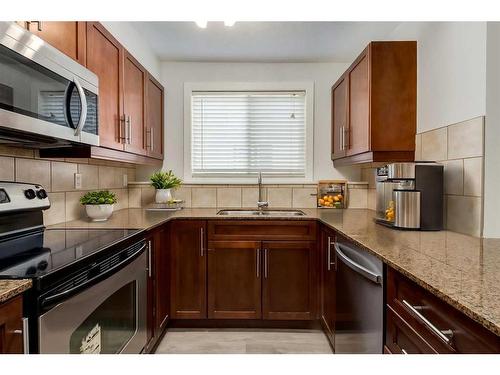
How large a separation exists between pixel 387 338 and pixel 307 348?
116cm

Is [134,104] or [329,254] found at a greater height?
[134,104]

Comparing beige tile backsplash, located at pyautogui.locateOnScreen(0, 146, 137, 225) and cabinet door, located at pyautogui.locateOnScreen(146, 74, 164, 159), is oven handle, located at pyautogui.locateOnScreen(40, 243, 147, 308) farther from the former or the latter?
cabinet door, located at pyautogui.locateOnScreen(146, 74, 164, 159)

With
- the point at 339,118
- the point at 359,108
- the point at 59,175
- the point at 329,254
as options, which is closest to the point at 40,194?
the point at 59,175

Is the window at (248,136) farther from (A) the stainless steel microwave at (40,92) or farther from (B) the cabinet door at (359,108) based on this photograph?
(A) the stainless steel microwave at (40,92)

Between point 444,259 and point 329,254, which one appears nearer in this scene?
point 444,259

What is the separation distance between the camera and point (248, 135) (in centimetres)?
323

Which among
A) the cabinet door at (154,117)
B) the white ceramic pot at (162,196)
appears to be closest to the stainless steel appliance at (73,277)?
the white ceramic pot at (162,196)

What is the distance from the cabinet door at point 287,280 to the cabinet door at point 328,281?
0.41 feet

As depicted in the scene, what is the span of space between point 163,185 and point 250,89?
1.20m

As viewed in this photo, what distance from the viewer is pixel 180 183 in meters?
3.11

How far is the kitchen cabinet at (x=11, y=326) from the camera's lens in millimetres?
819

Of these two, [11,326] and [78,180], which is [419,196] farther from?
[78,180]

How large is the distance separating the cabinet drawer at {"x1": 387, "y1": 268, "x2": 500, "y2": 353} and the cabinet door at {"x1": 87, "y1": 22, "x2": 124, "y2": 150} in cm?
162
